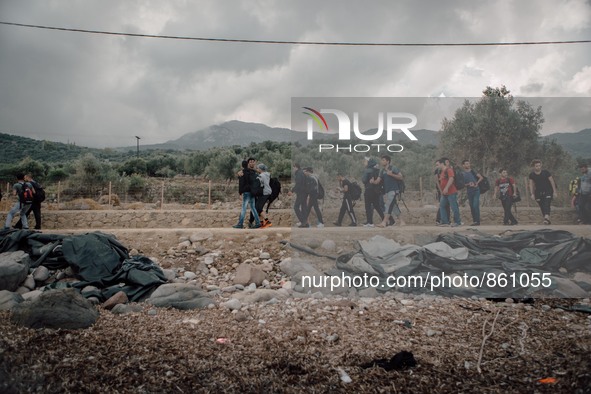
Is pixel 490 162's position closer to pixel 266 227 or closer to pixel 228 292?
pixel 266 227

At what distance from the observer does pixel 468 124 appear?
10219 millimetres

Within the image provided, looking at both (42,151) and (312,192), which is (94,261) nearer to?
(312,192)

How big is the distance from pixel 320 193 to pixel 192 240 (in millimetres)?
3046

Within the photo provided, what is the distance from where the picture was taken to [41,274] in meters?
7.11

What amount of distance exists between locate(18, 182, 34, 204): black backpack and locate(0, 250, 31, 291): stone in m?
4.26

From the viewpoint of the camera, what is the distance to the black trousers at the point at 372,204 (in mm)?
8312

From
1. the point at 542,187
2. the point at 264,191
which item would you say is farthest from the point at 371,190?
the point at 542,187

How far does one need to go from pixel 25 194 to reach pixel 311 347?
31.4ft

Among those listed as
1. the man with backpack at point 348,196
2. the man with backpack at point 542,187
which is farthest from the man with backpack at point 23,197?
the man with backpack at point 542,187

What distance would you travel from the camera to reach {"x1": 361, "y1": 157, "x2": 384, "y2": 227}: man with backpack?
8.22 metres

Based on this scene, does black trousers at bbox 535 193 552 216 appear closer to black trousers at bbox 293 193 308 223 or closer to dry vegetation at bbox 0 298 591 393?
dry vegetation at bbox 0 298 591 393

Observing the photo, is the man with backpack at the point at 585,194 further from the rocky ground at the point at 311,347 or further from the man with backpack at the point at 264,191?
the man with backpack at the point at 264,191

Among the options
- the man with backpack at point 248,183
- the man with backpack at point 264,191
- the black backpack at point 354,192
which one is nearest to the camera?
the black backpack at point 354,192

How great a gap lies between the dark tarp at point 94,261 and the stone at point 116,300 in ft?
0.59
